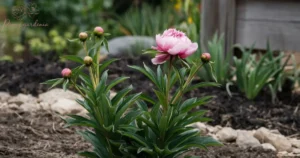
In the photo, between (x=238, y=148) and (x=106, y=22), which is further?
(x=106, y=22)

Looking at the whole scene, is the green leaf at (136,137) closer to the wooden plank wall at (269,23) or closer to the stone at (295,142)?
the stone at (295,142)

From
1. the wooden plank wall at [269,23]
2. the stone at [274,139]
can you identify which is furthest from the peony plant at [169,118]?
the wooden plank wall at [269,23]

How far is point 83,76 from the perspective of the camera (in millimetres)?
2340

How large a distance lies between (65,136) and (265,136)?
A: 1.21 metres

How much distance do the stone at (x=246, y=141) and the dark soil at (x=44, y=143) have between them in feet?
0.22

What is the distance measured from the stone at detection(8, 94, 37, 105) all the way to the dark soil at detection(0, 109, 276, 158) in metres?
0.36

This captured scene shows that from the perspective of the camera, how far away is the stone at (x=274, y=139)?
132 inches

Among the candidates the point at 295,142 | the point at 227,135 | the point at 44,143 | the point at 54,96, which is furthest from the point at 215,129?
the point at 54,96

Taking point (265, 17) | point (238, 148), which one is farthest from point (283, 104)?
point (238, 148)

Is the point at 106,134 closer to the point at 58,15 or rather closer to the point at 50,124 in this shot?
the point at 50,124

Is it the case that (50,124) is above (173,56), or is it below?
below

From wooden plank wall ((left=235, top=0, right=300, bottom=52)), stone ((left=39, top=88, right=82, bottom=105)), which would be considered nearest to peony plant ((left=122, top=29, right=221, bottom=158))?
stone ((left=39, top=88, right=82, bottom=105))

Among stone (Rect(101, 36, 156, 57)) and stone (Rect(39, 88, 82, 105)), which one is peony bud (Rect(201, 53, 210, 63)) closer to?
stone (Rect(39, 88, 82, 105))

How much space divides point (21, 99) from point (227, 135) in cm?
156
